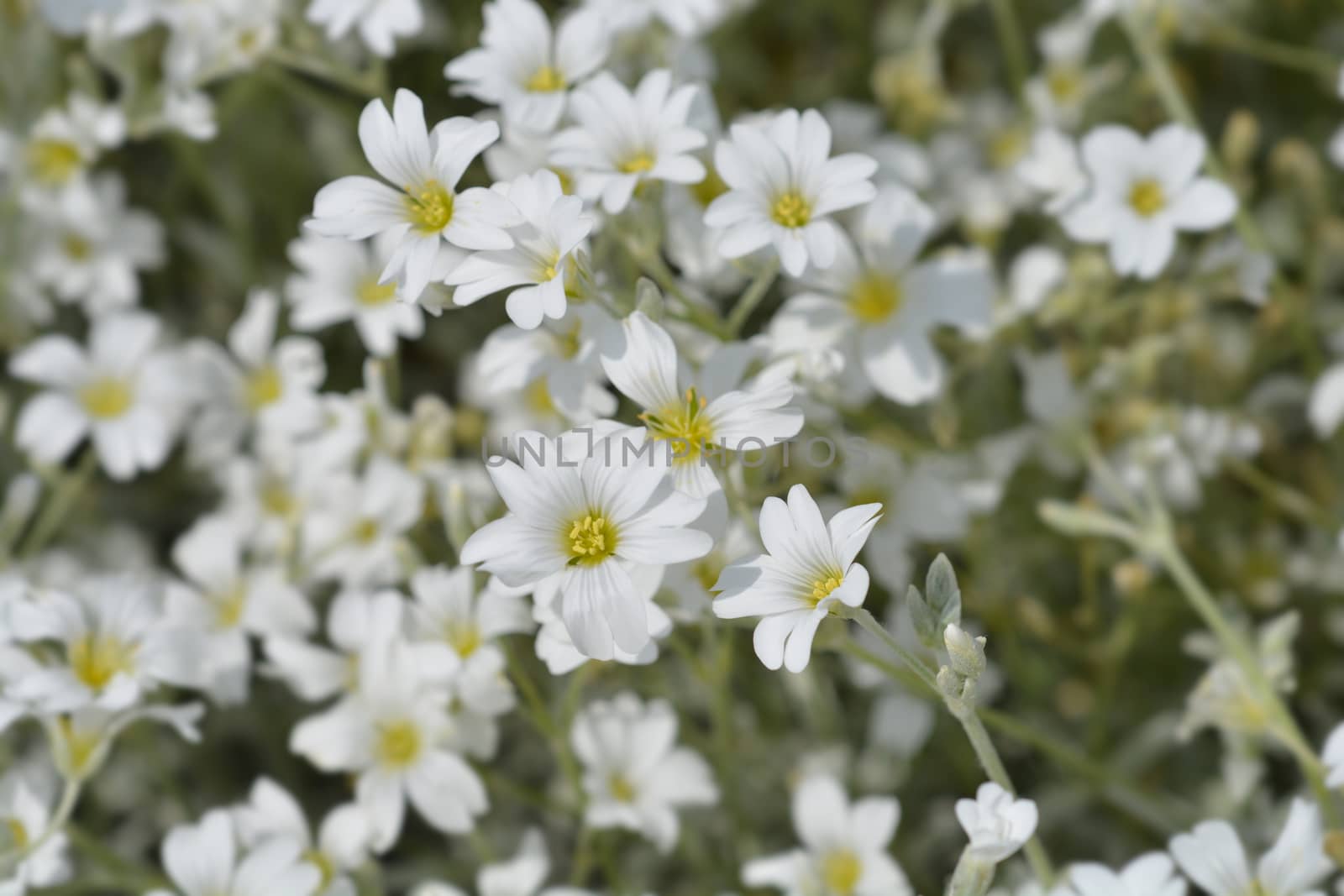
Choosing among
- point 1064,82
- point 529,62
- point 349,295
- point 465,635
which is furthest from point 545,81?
point 1064,82

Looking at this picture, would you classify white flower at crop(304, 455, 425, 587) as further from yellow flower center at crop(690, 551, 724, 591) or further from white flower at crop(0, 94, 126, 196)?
white flower at crop(0, 94, 126, 196)

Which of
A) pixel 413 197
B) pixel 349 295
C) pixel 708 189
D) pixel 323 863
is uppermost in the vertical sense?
pixel 413 197

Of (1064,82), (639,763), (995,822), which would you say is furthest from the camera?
(1064,82)

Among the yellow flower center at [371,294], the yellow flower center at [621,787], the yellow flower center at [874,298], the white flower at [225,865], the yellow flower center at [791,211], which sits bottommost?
the yellow flower center at [621,787]

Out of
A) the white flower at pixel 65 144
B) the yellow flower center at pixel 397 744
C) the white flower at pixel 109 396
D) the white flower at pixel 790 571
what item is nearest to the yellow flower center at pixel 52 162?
the white flower at pixel 65 144

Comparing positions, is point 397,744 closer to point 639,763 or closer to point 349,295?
point 639,763

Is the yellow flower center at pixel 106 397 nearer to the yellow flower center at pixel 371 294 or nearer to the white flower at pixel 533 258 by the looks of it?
the yellow flower center at pixel 371 294

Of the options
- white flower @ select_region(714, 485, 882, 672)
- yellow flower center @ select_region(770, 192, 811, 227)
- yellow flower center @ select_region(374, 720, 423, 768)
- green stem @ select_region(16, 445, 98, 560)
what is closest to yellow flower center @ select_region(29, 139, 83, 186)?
green stem @ select_region(16, 445, 98, 560)
